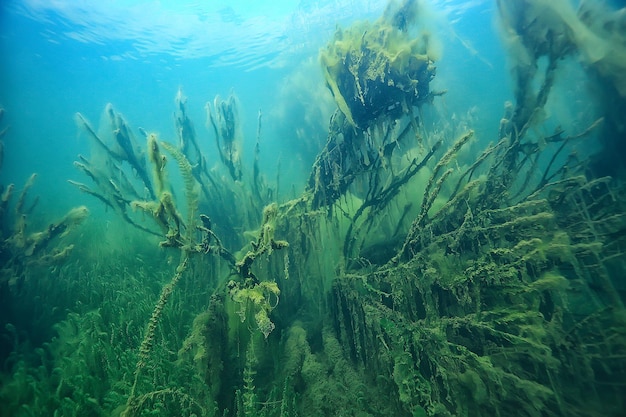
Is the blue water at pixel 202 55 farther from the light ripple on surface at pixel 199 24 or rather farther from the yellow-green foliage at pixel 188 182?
the yellow-green foliage at pixel 188 182

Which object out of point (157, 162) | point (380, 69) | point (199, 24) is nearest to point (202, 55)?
point (199, 24)

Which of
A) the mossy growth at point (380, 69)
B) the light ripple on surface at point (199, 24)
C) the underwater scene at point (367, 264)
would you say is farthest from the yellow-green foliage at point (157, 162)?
the light ripple on surface at point (199, 24)

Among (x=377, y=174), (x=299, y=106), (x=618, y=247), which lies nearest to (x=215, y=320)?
(x=377, y=174)

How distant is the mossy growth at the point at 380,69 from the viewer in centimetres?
375

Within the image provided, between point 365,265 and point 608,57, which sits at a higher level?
point 608,57

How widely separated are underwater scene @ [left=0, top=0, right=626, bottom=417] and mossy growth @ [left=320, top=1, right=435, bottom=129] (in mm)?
27

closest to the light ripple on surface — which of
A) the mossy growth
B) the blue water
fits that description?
the blue water

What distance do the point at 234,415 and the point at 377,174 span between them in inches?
117

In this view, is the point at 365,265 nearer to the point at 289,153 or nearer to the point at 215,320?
the point at 215,320

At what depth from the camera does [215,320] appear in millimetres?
3061

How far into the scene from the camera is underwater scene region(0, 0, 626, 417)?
2510mm

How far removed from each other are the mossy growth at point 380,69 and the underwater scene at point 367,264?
27mm

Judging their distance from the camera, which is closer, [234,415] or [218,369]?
[234,415]

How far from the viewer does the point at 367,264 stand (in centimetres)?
389
